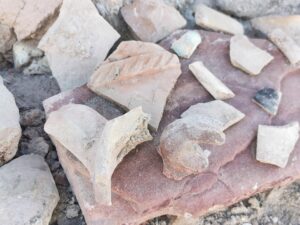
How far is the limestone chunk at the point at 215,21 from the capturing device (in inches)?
83.1

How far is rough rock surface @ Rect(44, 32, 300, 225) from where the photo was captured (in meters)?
1.65

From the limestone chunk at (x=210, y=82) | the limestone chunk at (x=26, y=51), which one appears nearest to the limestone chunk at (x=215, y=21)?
the limestone chunk at (x=210, y=82)

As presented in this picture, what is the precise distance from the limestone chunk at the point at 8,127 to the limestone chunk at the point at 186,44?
59 cm

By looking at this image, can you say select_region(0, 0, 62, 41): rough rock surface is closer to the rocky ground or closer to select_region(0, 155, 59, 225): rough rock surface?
the rocky ground

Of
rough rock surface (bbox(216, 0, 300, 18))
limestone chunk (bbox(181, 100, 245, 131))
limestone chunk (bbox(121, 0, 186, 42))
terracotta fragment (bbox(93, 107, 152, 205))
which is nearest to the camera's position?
A: terracotta fragment (bbox(93, 107, 152, 205))

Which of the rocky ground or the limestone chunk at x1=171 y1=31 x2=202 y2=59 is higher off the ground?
the limestone chunk at x1=171 y1=31 x2=202 y2=59

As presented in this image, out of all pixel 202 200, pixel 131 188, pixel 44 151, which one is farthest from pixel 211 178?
pixel 44 151

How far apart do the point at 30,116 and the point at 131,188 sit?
1.70ft

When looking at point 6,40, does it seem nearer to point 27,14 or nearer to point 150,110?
point 27,14

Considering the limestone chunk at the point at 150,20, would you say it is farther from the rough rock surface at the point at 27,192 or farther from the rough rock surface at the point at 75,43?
the rough rock surface at the point at 27,192

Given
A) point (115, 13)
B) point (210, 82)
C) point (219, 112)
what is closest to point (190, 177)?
point (219, 112)

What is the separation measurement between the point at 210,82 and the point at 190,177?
0.36 meters

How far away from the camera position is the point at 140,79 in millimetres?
1833

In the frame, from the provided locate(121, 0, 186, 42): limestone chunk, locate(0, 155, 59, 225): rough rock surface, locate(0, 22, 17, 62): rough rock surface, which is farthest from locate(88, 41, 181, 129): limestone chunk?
locate(0, 22, 17, 62): rough rock surface
